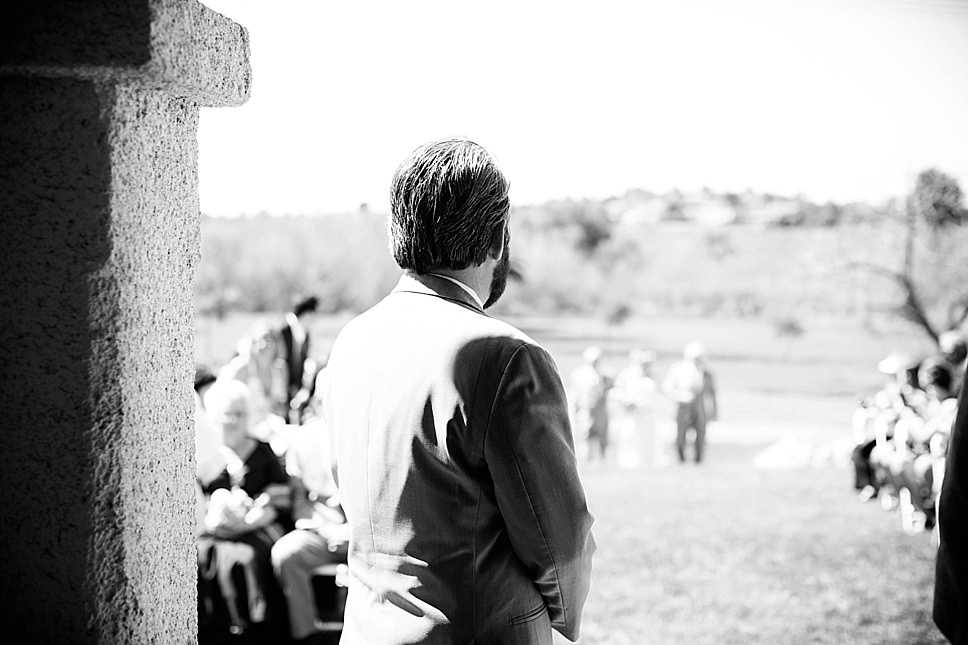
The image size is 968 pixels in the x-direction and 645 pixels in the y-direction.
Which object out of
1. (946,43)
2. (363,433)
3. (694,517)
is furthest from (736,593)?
(946,43)

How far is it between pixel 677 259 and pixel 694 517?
12.4 metres

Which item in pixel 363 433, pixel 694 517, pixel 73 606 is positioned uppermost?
pixel 363 433

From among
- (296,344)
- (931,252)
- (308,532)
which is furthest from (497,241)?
(931,252)

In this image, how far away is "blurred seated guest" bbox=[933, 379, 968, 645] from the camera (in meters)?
A: 1.08

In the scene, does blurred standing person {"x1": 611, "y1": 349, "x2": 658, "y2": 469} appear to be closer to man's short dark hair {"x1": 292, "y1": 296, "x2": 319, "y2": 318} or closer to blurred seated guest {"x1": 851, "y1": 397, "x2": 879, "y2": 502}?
blurred seated guest {"x1": 851, "y1": 397, "x2": 879, "y2": 502}

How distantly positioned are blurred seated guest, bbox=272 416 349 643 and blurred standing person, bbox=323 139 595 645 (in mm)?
2708

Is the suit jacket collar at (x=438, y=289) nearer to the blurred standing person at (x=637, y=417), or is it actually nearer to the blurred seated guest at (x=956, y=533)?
the blurred seated guest at (x=956, y=533)

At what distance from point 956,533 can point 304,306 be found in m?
6.62

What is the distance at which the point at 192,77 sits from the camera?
4.09 ft

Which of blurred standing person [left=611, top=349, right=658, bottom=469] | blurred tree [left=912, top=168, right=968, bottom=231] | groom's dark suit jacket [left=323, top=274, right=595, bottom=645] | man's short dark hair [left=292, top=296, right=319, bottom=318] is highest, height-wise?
blurred tree [left=912, top=168, right=968, bottom=231]

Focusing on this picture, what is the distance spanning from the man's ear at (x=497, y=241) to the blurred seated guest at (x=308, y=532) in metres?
2.74

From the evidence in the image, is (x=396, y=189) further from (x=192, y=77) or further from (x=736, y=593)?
(x=736, y=593)

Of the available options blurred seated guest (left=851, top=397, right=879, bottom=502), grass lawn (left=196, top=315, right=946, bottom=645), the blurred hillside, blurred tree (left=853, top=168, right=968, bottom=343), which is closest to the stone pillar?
grass lawn (left=196, top=315, right=946, bottom=645)

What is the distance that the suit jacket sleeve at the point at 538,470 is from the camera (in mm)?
1336
